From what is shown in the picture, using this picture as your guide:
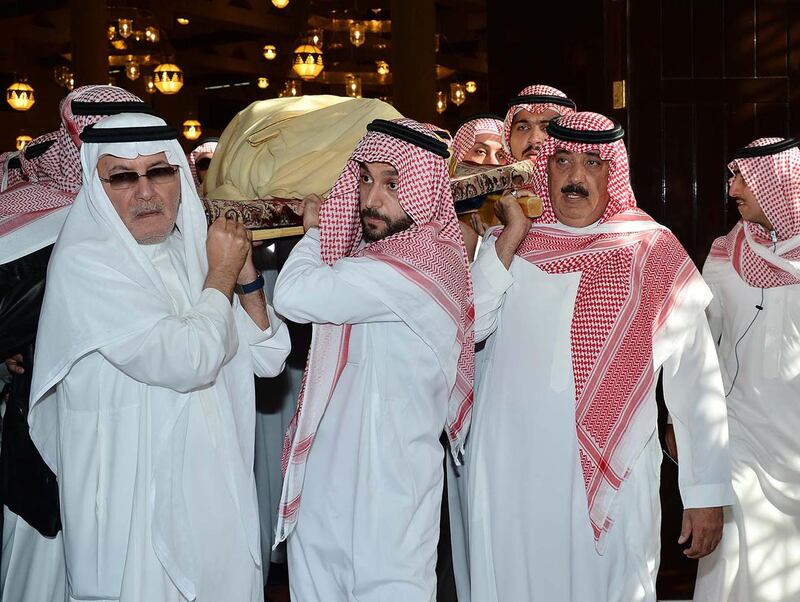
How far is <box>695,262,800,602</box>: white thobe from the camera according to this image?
3754 mm

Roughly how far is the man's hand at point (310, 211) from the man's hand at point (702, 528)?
132 centimetres

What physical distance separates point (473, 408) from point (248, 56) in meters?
14.2

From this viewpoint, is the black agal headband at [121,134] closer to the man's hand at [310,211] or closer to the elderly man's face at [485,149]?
the man's hand at [310,211]

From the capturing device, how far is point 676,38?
5051 mm

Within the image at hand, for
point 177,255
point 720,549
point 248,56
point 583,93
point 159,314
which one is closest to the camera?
point 159,314

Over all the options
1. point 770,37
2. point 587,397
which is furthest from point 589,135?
point 770,37

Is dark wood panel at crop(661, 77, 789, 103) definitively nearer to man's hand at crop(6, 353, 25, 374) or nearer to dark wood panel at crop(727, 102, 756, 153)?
dark wood panel at crop(727, 102, 756, 153)

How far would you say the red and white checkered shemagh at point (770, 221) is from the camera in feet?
12.5

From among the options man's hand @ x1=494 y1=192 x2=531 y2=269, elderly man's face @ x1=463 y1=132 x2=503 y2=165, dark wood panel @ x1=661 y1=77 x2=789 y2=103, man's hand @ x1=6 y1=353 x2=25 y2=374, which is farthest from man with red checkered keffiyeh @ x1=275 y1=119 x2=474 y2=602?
dark wood panel @ x1=661 y1=77 x2=789 y2=103

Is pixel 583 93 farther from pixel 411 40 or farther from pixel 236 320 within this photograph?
pixel 236 320

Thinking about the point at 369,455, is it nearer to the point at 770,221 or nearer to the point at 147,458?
the point at 147,458

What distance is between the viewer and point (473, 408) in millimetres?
3127

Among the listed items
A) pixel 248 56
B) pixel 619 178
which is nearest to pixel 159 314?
pixel 619 178

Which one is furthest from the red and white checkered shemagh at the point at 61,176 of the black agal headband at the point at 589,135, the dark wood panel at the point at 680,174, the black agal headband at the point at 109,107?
the dark wood panel at the point at 680,174
